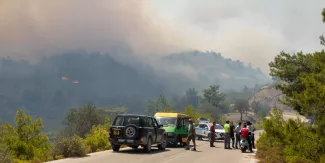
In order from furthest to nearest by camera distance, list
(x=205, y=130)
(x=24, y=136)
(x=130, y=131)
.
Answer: (x=205, y=130) → (x=24, y=136) → (x=130, y=131)

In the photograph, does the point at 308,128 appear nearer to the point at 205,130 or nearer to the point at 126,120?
the point at 126,120

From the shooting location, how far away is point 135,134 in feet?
58.0

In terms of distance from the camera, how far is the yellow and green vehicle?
77.0ft

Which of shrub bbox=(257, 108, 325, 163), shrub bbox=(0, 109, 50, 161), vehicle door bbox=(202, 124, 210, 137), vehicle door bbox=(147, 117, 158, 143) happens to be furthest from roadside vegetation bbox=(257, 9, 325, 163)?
vehicle door bbox=(202, 124, 210, 137)

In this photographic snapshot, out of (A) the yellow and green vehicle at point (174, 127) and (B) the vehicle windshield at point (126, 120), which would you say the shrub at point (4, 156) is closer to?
(B) the vehicle windshield at point (126, 120)

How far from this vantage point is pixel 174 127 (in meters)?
23.7

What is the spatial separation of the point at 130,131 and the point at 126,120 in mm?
1056

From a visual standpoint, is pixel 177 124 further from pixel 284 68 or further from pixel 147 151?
pixel 284 68

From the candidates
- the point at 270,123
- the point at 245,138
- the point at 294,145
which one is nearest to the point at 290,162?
the point at 294,145

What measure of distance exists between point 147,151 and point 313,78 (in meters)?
10.0

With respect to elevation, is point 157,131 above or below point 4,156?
above

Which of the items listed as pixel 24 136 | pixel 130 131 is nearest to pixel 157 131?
pixel 130 131

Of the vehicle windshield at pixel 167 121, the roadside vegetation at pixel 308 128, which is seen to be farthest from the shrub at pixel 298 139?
the vehicle windshield at pixel 167 121

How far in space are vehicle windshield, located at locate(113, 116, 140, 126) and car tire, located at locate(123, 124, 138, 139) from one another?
0.59 meters
